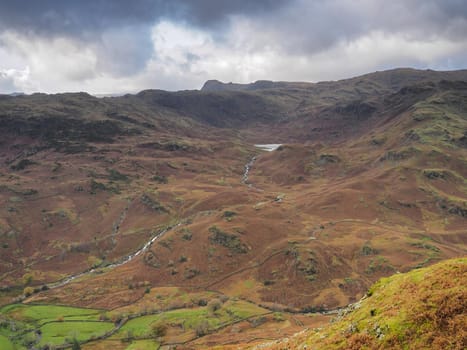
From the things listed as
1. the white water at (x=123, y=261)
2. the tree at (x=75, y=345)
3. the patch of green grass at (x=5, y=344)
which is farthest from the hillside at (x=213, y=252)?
the tree at (x=75, y=345)

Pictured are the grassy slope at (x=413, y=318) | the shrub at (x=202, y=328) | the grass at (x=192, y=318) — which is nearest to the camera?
the grassy slope at (x=413, y=318)

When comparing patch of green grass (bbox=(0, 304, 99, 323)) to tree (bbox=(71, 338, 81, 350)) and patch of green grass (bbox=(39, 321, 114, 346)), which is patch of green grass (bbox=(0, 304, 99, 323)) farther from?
tree (bbox=(71, 338, 81, 350))

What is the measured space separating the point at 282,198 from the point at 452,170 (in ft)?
295

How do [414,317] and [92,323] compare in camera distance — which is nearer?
[414,317]

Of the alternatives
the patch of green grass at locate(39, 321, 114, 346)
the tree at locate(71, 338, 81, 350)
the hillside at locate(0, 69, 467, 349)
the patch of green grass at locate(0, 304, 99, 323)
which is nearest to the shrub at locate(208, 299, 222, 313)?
the hillside at locate(0, 69, 467, 349)

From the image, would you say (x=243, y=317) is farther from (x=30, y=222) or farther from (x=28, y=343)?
(x=30, y=222)

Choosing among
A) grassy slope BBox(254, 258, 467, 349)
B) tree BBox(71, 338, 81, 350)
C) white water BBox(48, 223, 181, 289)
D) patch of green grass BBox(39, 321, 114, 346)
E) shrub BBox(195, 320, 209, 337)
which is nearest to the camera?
grassy slope BBox(254, 258, 467, 349)

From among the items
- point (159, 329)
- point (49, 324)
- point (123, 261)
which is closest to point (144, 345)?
point (159, 329)

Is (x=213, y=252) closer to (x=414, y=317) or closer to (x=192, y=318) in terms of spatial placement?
(x=192, y=318)

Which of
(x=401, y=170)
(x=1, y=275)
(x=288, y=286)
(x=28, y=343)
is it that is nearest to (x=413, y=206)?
(x=401, y=170)

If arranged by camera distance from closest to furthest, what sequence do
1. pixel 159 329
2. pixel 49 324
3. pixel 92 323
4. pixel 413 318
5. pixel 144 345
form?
pixel 413 318 → pixel 144 345 → pixel 159 329 → pixel 49 324 → pixel 92 323

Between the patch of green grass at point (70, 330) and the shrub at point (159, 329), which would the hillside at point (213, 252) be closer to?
the shrub at point (159, 329)

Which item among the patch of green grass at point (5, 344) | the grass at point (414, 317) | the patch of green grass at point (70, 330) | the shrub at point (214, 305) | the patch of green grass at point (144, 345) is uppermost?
the grass at point (414, 317)

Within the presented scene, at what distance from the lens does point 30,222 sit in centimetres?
16862
